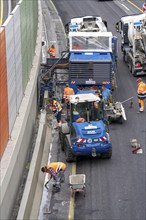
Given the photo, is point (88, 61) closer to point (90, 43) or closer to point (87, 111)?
point (90, 43)

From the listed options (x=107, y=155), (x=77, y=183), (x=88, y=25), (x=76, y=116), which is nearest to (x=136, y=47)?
(x=88, y=25)

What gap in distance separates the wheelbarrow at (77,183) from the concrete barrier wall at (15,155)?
157cm

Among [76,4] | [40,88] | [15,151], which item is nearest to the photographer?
[15,151]

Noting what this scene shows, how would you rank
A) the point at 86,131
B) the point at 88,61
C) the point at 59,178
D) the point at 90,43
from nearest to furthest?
the point at 59,178
the point at 86,131
the point at 88,61
the point at 90,43

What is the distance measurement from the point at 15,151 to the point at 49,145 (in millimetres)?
7702

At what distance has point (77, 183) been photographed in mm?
21172

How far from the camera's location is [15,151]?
61.0 ft

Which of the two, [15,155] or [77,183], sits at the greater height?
[77,183]

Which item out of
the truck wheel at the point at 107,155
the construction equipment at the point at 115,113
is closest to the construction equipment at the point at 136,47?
the construction equipment at the point at 115,113

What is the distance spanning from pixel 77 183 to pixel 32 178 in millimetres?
1825

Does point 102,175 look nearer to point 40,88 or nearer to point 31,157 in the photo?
point 31,157

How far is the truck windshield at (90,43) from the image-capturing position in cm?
3264

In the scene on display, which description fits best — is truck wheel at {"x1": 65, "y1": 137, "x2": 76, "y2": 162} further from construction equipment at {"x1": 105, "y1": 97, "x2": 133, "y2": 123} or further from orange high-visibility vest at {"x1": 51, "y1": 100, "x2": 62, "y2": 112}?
construction equipment at {"x1": 105, "y1": 97, "x2": 133, "y2": 123}

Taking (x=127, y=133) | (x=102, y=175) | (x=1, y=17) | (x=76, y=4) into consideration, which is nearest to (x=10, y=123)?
(x=102, y=175)
